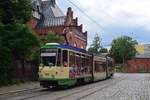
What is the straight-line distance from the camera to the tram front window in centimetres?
3155

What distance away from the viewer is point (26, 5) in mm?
39812

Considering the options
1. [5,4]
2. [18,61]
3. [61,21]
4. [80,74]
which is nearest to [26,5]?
[5,4]

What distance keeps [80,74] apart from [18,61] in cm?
776

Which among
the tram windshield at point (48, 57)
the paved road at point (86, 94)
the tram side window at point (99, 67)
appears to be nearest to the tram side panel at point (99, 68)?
the tram side window at point (99, 67)

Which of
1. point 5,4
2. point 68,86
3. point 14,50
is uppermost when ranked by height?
point 5,4

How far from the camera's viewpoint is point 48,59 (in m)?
31.8

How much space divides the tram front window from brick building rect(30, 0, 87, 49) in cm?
3471

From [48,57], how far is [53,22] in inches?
1631

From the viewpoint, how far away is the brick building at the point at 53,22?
70.5 metres

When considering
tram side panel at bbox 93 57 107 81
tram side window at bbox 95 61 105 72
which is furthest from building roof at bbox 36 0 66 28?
tram side window at bbox 95 61 105 72

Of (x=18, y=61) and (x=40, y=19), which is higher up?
(x=40, y=19)

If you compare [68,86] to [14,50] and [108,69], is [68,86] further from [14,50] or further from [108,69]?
[108,69]

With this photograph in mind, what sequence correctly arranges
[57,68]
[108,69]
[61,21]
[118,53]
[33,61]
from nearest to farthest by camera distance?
[57,68]
[33,61]
[108,69]
[61,21]
[118,53]

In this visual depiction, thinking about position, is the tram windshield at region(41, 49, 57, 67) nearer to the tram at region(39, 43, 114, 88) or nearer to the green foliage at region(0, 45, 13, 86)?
the tram at region(39, 43, 114, 88)
